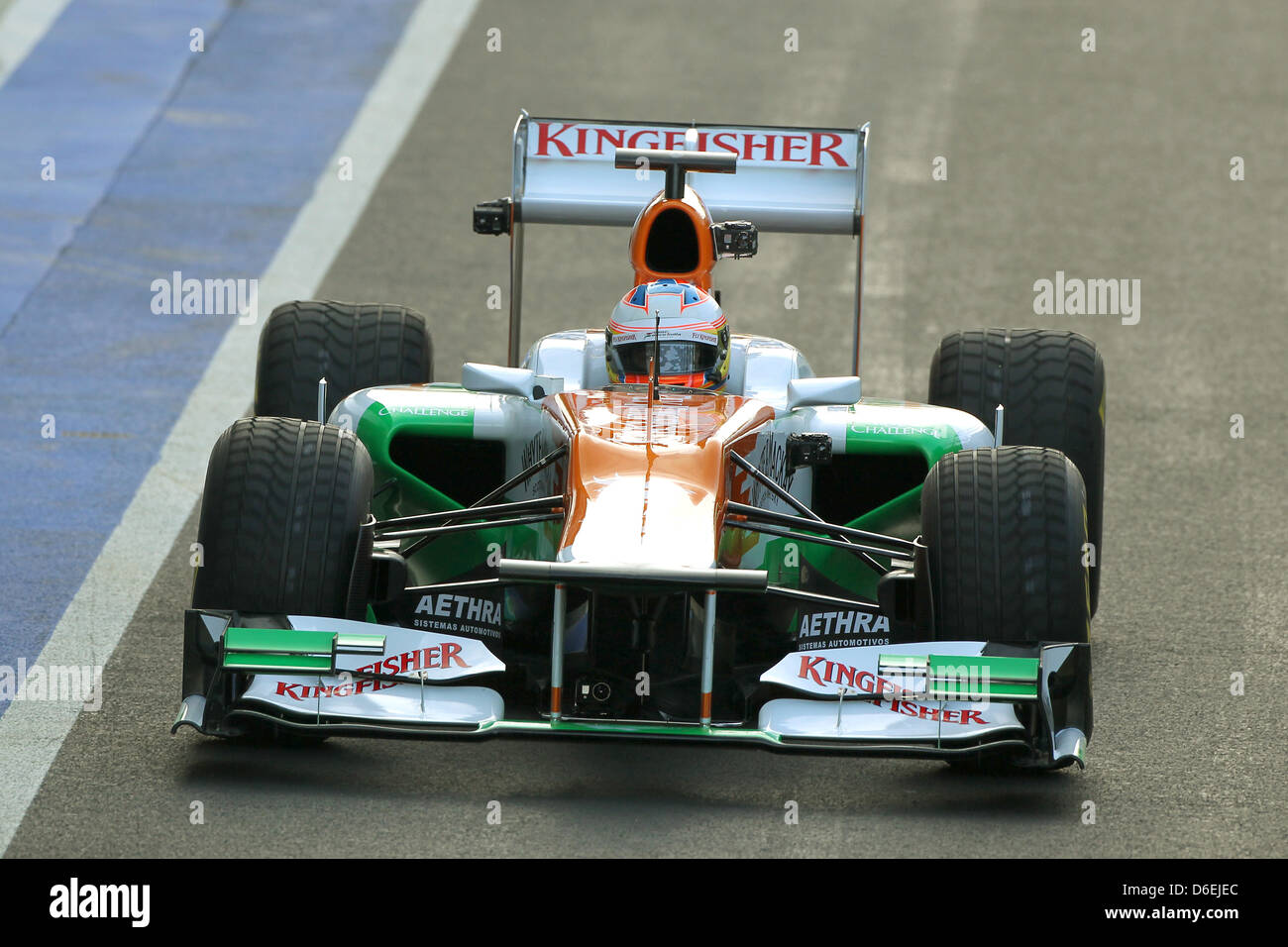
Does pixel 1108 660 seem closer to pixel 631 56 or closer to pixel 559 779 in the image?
pixel 559 779

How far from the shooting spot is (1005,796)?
24.1 ft

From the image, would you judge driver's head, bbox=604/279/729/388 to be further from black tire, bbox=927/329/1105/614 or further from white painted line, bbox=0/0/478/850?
white painted line, bbox=0/0/478/850

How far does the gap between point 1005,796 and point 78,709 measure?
11.0ft

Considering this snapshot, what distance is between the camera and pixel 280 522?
7504 mm

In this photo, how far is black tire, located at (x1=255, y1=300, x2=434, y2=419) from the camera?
956cm

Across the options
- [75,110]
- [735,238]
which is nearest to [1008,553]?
[735,238]

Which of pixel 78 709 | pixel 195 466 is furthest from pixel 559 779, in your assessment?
pixel 195 466

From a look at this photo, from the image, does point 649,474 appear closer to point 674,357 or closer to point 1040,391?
point 674,357

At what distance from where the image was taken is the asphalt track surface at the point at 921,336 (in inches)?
279

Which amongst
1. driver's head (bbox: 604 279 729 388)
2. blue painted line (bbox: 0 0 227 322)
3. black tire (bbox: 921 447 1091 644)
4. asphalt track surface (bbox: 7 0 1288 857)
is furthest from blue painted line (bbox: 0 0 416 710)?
black tire (bbox: 921 447 1091 644)

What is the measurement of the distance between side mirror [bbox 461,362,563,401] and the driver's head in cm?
32

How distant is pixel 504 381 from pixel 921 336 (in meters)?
6.29

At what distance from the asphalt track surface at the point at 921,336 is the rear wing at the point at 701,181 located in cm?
217
